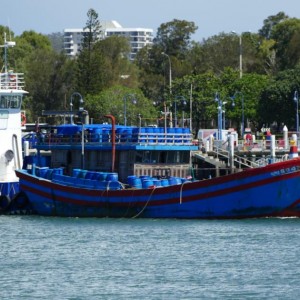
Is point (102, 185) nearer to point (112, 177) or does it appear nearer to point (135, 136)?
point (112, 177)

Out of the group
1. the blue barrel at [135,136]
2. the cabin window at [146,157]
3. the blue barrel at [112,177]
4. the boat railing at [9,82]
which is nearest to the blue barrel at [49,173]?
the blue barrel at [112,177]

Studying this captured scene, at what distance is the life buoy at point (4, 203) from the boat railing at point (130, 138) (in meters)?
3.78

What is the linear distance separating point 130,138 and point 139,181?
333 centimetres

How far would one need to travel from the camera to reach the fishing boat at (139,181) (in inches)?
2589

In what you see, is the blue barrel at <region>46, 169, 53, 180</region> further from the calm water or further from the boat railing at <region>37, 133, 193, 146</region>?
the calm water

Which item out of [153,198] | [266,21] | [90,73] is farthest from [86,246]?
[266,21]

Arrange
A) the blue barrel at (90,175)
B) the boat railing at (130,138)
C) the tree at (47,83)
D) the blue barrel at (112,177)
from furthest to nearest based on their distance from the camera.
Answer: the tree at (47,83) < the boat railing at (130,138) < the blue barrel at (90,175) < the blue barrel at (112,177)

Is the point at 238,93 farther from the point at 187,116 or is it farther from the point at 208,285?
the point at 208,285

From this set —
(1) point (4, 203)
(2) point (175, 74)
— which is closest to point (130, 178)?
(1) point (4, 203)

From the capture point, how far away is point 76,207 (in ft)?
231

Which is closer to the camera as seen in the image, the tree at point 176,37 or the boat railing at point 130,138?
the boat railing at point 130,138

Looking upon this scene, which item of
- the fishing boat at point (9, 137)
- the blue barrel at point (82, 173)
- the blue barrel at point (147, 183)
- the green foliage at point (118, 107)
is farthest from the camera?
the green foliage at point (118, 107)

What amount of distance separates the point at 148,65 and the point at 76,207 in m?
106

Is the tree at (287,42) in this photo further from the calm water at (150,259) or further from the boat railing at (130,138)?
the calm water at (150,259)
